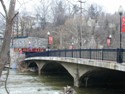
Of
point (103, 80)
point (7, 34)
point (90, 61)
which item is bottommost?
point (103, 80)

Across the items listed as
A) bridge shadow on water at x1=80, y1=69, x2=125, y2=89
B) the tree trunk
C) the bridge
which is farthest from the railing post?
the tree trunk

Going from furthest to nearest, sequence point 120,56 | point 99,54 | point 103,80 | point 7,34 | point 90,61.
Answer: point 103,80
point 90,61
point 99,54
point 120,56
point 7,34

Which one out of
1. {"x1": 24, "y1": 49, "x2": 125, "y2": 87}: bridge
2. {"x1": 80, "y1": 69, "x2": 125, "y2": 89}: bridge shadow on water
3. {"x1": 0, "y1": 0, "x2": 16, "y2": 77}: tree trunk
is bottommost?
{"x1": 80, "y1": 69, "x2": 125, "y2": 89}: bridge shadow on water

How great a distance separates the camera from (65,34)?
6481 cm

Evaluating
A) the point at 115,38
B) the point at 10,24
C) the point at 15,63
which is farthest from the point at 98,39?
the point at 10,24

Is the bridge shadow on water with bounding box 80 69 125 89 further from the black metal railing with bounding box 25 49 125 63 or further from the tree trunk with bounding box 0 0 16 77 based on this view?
the tree trunk with bounding box 0 0 16 77

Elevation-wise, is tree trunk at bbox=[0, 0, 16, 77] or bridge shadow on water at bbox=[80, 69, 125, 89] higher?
tree trunk at bbox=[0, 0, 16, 77]

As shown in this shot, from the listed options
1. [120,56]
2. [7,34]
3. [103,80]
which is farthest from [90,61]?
[7,34]

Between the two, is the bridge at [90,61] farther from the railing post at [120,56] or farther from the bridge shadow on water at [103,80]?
the bridge shadow on water at [103,80]

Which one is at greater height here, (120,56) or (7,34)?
(7,34)

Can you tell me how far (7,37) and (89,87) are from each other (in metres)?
18.6

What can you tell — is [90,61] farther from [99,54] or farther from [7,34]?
[7,34]

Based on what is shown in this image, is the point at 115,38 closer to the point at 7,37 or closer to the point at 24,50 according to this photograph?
the point at 24,50

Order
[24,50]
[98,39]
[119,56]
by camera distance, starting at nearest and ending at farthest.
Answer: [119,56] < [24,50] < [98,39]
